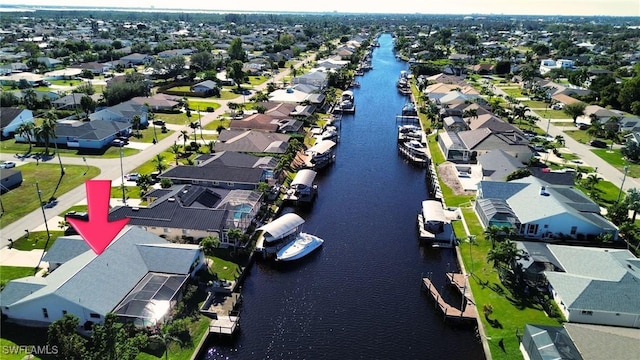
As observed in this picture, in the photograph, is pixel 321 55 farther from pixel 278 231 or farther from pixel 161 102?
pixel 278 231

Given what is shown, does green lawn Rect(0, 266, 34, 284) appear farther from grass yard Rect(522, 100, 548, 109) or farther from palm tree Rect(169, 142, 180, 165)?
grass yard Rect(522, 100, 548, 109)

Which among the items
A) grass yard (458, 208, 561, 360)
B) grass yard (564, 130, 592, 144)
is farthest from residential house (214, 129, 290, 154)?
grass yard (564, 130, 592, 144)

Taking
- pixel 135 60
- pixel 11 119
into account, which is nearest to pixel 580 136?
pixel 11 119

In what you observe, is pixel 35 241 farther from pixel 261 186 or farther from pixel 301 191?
pixel 301 191

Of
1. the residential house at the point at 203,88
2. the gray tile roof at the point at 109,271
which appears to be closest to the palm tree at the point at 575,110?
the residential house at the point at 203,88

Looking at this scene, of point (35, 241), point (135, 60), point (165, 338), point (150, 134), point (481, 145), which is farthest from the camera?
point (135, 60)

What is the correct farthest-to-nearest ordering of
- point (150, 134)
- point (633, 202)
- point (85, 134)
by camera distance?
point (150, 134)
point (85, 134)
point (633, 202)
